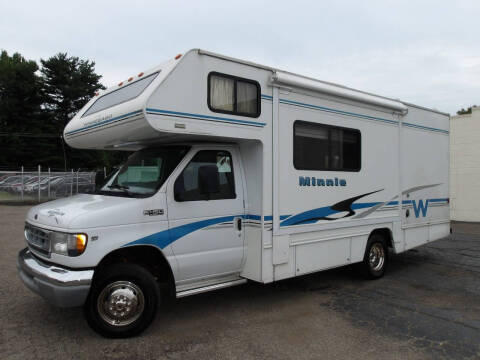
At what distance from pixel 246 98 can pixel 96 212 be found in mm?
2296

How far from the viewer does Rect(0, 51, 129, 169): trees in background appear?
1794 inches

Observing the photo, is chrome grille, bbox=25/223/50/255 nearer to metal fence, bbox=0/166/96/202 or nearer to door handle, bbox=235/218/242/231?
door handle, bbox=235/218/242/231

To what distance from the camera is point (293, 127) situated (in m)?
5.65

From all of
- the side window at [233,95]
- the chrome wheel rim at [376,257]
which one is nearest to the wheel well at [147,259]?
the side window at [233,95]

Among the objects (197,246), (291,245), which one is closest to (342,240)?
(291,245)

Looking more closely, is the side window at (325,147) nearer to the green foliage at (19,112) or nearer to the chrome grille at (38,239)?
the chrome grille at (38,239)

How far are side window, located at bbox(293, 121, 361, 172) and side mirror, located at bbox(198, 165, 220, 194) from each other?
1.38 metres

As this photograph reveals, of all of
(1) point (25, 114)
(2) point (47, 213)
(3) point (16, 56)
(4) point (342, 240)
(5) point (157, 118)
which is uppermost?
(3) point (16, 56)

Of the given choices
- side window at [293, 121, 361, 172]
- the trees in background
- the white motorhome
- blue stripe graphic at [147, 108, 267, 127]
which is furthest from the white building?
the trees in background

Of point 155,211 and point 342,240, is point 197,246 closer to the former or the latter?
point 155,211

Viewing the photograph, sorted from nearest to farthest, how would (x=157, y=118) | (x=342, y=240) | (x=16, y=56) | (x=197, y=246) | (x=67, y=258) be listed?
(x=67, y=258), (x=157, y=118), (x=197, y=246), (x=342, y=240), (x=16, y=56)

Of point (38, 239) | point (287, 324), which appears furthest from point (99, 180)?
point (287, 324)

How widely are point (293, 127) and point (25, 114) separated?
49541 mm

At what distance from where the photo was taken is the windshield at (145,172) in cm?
475
